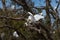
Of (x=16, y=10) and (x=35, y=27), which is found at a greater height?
(x=35, y=27)

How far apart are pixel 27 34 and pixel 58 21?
2.99 feet

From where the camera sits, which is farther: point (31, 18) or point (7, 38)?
point (7, 38)

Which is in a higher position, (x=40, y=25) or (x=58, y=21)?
(x=40, y=25)

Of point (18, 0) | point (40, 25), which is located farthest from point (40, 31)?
point (18, 0)

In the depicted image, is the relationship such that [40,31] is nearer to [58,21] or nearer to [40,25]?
[40,25]

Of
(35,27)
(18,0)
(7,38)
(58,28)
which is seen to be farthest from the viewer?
(7,38)

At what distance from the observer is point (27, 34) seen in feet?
18.9

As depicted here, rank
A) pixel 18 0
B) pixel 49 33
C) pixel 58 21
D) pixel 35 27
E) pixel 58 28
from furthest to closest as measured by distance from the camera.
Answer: pixel 58 28
pixel 58 21
pixel 18 0
pixel 49 33
pixel 35 27

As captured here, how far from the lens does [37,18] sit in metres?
2.54

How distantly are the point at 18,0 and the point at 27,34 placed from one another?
7.14 ft

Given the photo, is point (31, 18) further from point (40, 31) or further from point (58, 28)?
point (58, 28)

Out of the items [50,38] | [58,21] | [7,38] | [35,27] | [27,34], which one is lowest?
[7,38]

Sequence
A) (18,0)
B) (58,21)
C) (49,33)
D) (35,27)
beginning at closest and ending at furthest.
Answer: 1. (35,27)
2. (49,33)
3. (18,0)
4. (58,21)

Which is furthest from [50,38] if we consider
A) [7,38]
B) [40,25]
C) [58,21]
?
[7,38]
